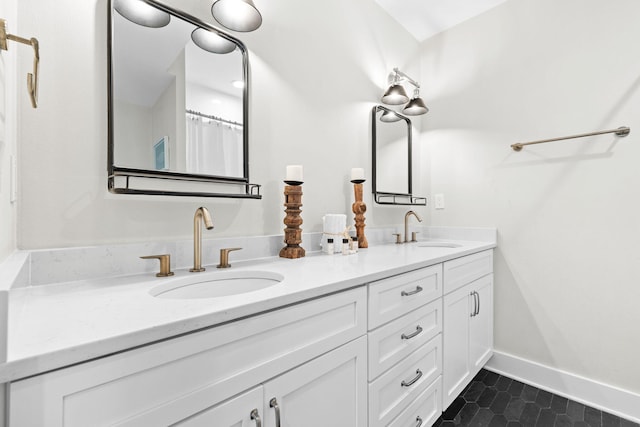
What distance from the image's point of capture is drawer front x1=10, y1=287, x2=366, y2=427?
467 millimetres

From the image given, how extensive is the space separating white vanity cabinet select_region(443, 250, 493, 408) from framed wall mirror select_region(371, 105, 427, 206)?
0.66 metres

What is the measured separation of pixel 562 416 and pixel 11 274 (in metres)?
2.33

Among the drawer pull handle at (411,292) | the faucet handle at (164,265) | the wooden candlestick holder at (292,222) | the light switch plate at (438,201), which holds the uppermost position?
the light switch plate at (438,201)

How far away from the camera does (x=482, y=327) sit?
1.90 metres

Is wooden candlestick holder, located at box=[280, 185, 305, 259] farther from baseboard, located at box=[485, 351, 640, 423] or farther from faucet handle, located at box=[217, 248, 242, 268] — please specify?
baseboard, located at box=[485, 351, 640, 423]

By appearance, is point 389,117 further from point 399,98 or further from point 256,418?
point 256,418

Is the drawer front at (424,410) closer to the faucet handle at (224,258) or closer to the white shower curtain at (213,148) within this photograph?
the faucet handle at (224,258)

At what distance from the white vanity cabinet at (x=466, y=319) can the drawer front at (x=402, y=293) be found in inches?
5.9

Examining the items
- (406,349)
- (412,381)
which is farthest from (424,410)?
(406,349)

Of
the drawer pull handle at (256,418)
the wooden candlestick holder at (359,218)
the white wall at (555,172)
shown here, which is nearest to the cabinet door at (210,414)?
the drawer pull handle at (256,418)

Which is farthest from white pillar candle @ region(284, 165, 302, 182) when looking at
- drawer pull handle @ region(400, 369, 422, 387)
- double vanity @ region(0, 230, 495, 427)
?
drawer pull handle @ region(400, 369, 422, 387)

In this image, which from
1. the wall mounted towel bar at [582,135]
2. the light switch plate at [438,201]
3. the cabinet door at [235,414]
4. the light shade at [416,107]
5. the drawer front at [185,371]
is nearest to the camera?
the drawer front at [185,371]

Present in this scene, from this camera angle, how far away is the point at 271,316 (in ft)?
2.46

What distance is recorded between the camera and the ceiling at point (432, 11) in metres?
2.09
